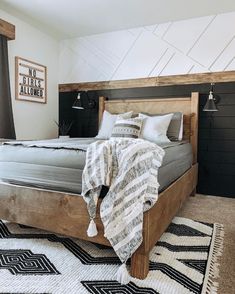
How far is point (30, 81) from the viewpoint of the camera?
11.5 feet

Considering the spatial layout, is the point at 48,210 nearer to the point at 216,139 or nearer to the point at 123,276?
the point at 123,276

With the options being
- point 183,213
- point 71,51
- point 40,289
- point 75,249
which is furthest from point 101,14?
point 40,289

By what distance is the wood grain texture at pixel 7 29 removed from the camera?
2.92 m

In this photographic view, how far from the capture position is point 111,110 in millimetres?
3650

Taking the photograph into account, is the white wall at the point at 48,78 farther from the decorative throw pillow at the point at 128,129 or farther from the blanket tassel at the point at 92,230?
the blanket tassel at the point at 92,230

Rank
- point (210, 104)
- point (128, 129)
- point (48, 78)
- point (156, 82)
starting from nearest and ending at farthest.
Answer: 1. point (128, 129)
2. point (210, 104)
3. point (156, 82)
4. point (48, 78)

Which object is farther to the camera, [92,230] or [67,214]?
[67,214]

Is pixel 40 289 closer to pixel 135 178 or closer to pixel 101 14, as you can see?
pixel 135 178

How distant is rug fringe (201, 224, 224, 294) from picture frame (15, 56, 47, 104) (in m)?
2.88

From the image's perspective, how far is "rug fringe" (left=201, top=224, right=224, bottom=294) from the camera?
1.30 m

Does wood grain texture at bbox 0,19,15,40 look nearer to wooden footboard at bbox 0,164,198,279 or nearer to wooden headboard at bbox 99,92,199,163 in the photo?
wooden headboard at bbox 99,92,199,163

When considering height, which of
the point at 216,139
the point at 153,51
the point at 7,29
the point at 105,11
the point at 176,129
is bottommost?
the point at 216,139

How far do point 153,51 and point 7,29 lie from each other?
1.90 meters

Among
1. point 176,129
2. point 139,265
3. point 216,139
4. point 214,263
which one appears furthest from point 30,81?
point 214,263
